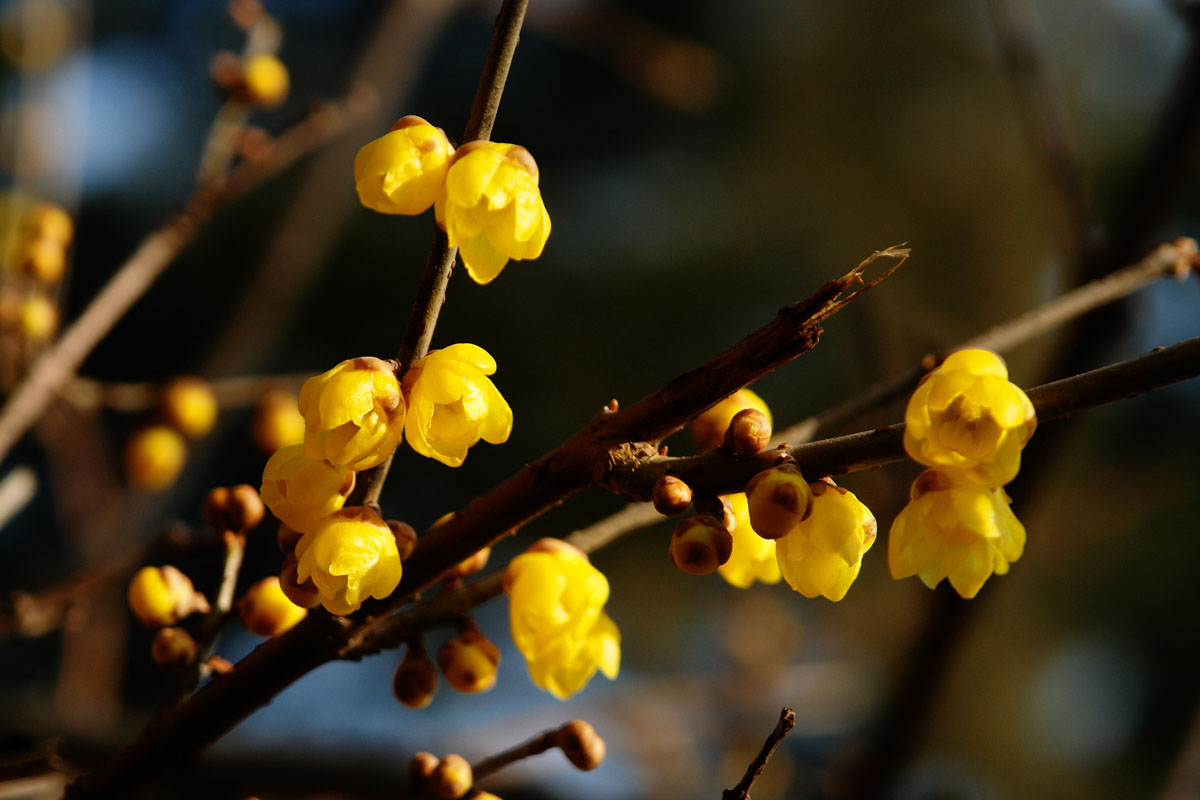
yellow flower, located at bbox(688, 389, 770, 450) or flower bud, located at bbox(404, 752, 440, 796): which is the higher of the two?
yellow flower, located at bbox(688, 389, 770, 450)

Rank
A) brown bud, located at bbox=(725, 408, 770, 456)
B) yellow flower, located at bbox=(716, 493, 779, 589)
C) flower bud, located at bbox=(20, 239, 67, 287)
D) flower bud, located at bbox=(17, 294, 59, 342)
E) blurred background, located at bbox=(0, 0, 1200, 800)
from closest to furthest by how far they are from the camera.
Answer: brown bud, located at bbox=(725, 408, 770, 456) < yellow flower, located at bbox=(716, 493, 779, 589) < flower bud, located at bbox=(17, 294, 59, 342) < flower bud, located at bbox=(20, 239, 67, 287) < blurred background, located at bbox=(0, 0, 1200, 800)

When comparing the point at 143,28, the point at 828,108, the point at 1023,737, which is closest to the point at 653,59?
the point at 828,108

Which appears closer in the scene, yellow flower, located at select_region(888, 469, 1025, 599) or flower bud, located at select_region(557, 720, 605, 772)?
yellow flower, located at select_region(888, 469, 1025, 599)

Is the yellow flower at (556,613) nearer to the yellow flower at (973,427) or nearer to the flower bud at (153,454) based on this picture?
the yellow flower at (973,427)

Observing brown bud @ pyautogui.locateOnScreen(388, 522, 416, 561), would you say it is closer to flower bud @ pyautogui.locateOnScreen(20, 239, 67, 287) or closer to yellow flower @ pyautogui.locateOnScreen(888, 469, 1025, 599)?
yellow flower @ pyautogui.locateOnScreen(888, 469, 1025, 599)

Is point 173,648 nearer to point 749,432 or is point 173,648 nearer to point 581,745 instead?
point 581,745

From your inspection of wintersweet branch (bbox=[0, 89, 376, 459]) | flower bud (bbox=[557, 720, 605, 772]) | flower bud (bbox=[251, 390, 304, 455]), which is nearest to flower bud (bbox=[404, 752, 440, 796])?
flower bud (bbox=[557, 720, 605, 772])

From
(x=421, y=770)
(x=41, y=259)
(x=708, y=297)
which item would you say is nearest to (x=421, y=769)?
(x=421, y=770)
